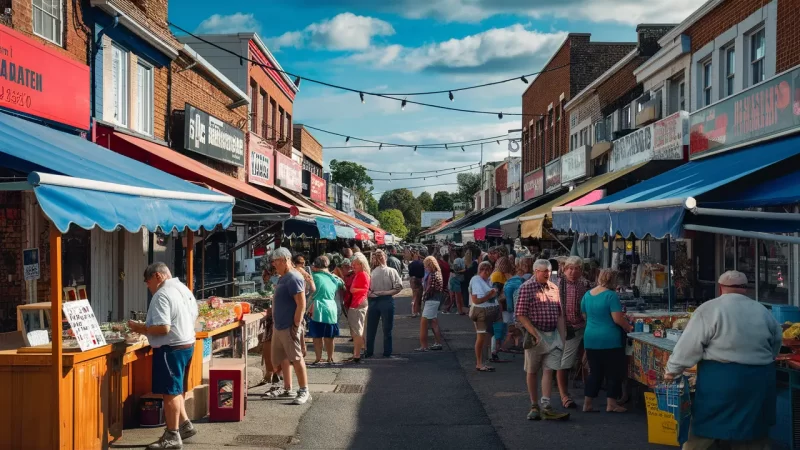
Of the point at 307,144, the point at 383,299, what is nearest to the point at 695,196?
the point at 383,299

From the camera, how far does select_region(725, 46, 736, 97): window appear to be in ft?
47.1

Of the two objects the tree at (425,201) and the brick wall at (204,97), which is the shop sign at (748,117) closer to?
the brick wall at (204,97)

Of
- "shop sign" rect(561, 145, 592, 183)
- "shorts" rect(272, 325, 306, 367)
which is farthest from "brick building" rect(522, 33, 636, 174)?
"shorts" rect(272, 325, 306, 367)

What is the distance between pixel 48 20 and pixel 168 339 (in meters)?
6.10

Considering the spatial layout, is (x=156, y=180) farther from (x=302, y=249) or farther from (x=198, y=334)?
(x=302, y=249)

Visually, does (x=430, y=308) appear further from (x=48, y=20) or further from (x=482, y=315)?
(x=48, y=20)

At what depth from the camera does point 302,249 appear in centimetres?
2738

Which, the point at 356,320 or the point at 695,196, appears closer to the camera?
the point at 695,196

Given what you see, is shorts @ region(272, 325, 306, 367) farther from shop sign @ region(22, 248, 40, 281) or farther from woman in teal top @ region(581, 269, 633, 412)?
woman in teal top @ region(581, 269, 633, 412)

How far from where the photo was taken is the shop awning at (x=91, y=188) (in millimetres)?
5887

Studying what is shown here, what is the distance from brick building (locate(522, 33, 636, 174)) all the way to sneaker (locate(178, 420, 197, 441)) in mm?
21378

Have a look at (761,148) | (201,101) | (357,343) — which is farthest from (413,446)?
(201,101)

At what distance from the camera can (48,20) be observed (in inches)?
433

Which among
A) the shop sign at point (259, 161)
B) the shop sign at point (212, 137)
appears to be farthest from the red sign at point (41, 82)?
the shop sign at point (259, 161)
